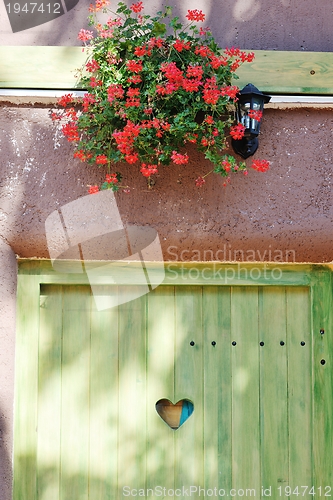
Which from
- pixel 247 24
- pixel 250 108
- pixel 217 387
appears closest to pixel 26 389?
pixel 217 387

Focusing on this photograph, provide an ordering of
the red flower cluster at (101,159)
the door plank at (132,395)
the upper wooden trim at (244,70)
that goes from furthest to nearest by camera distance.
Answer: the door plank at (132,395) → the upper wooden trim at (244,70) → the red flower cluster at (101,159)

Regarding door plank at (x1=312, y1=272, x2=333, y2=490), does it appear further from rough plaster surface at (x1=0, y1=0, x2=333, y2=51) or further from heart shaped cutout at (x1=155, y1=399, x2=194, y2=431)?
rough plaster surface at (x1=0, y1=0, x2=333, y2=51)

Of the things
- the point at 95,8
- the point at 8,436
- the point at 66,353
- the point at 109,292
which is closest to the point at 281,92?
the point at 95,8

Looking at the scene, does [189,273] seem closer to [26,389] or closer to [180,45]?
[26,389]

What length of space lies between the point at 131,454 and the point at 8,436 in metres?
0.55

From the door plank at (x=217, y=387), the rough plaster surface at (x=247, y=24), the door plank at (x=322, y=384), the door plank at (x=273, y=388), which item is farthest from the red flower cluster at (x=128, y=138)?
the door plank at (x=322, y=384)

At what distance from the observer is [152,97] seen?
8.20ft

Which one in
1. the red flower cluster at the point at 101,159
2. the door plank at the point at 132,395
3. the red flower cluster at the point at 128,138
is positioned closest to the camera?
the red flower cluster at the point at 128,138

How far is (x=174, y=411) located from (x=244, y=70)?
60.8 inches

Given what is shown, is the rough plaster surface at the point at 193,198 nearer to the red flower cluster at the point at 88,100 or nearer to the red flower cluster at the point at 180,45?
the red flower cluster at the point at 88,100

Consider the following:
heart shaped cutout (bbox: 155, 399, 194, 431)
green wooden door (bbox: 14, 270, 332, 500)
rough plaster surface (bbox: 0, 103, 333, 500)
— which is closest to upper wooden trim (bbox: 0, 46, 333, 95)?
rough plaster surface (bbox: 0, 103, 333, 500)

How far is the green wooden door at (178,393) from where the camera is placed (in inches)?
110

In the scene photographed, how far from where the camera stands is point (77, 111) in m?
2.74

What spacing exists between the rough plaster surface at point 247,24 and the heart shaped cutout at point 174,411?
1634 millimetres
